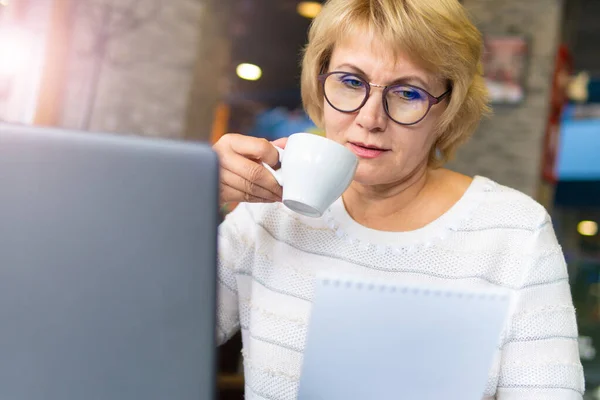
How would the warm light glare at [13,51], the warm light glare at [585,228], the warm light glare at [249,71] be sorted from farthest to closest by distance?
the warm light glare at [585,228], the warm light glare at [249,71], the warm light glare at [13,51]

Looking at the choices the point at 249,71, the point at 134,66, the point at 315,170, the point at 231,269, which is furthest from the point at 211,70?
the point at 249,71

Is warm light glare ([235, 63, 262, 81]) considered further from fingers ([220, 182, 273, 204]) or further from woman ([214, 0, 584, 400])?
fingers ([220, 182, 273, 204])

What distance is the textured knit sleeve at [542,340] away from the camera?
84 cm

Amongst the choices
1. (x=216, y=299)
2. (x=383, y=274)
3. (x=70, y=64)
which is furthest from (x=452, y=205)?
(x=70, y=64)

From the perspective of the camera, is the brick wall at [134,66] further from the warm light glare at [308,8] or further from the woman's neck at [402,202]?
the warm light glare at [308,8]

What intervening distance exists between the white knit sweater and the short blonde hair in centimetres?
14

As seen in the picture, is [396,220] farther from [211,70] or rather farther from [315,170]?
[211,70]

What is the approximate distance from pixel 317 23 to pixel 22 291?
0.76m

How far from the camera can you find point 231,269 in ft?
3.55

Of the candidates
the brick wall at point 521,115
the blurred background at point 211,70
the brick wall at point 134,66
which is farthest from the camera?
the brick wall at point 521,115

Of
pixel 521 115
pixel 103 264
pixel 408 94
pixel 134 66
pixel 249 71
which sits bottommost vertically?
pixel 103 264

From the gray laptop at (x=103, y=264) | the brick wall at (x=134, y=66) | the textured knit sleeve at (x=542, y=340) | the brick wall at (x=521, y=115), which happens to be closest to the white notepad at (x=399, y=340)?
the gray laptop at (x=103, y=264)

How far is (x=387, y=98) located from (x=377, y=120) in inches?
1.7

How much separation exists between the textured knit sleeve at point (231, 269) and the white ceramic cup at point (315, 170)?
12.7 inches
